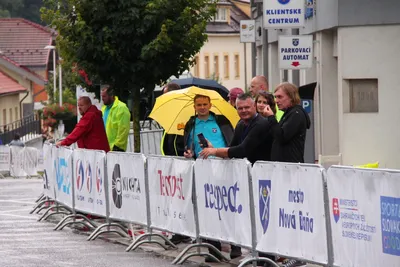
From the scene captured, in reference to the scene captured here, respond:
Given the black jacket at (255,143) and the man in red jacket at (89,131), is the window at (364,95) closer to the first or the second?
the man in red jacket at (89,131)

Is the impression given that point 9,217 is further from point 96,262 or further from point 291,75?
point 291,75

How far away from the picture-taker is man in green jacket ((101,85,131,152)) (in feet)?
65.8

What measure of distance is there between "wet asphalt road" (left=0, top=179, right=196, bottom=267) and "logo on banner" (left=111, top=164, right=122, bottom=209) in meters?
0.56

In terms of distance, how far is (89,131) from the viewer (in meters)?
20.1

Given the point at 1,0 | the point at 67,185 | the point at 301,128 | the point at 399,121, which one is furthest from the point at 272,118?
the point at 1,0

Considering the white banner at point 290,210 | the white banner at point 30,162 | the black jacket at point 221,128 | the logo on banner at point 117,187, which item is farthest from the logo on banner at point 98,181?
the white banner at point 30,162

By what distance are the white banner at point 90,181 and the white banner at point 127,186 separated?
0.38 metres

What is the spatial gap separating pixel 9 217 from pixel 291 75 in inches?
446

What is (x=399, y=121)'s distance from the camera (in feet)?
78.1

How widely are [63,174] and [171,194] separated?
18.5 feet

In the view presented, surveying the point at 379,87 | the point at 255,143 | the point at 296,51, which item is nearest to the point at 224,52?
the point at 379,87

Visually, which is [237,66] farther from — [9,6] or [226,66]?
[9,6]

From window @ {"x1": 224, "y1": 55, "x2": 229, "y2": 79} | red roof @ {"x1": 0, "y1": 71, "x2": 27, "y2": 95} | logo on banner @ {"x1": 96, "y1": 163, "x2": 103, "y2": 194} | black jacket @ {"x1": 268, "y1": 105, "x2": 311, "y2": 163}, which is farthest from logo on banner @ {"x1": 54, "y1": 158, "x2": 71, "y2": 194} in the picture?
window @ {"x1": 224, "y1": 55, "x2": 229, "y2": 79}

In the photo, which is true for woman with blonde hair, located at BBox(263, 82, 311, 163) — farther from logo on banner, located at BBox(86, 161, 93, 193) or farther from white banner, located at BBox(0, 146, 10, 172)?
white banner, located at BBox(0, 146, 10, 172)
